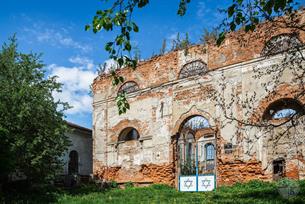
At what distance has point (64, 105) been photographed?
17.4m

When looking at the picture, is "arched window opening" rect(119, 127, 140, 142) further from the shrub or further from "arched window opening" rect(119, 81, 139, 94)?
the shrub

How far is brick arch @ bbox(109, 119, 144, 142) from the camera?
65.2 ft

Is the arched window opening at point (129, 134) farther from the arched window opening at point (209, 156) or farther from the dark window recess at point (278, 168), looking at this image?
the dark window recess at point (278, 168)

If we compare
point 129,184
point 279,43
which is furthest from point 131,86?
point 279,43

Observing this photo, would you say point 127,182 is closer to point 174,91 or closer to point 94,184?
point 94,184

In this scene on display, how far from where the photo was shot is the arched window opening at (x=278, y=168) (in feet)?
52.7

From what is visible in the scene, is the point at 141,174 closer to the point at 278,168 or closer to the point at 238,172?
the point at 238,172

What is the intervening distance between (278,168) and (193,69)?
5597 millimetres

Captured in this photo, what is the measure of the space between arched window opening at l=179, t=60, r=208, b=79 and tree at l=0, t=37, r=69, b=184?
217 inches

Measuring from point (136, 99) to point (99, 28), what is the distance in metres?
16.7

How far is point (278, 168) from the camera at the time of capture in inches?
654

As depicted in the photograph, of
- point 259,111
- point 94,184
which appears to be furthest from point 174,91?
point 94,184

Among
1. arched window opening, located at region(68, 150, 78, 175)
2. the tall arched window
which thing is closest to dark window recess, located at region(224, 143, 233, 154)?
arched window opening, located at region(68, 150, 78, 175)

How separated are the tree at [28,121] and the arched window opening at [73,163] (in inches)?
253
